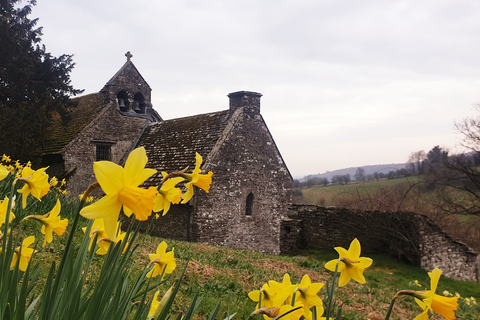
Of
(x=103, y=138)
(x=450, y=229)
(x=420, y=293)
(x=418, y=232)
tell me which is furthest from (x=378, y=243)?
(x=420, y=293)

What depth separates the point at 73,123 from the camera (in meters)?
18.2

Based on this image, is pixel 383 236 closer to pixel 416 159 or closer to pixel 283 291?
pixel 283 291

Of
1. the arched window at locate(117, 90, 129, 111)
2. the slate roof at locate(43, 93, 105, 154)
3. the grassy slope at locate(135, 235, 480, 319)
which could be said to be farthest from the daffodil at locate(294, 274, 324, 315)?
the arched window at locate(117, 90, 129, 111)

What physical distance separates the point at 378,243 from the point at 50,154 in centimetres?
1427

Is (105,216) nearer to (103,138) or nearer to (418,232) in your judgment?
(418,232)

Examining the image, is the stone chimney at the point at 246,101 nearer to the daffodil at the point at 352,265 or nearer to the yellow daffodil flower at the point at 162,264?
the yellow daffodil flower at the point at 162,264

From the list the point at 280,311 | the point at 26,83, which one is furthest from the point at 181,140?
the point at 280,311

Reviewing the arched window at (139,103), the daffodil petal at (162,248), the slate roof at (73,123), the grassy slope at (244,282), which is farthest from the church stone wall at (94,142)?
the daffodil petal at (162,248)

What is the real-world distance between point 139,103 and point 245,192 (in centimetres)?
773

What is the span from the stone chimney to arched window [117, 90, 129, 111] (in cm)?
544

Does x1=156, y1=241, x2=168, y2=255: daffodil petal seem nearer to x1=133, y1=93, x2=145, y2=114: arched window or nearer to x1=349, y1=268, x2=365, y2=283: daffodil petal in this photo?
x1=349, y1=268, x2=365, y2=283: daffodil petal

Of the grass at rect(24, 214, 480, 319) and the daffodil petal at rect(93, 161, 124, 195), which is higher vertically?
the daffodil petal at rect(93, 161, 124, 195)

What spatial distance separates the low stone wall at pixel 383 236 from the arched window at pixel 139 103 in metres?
8.95

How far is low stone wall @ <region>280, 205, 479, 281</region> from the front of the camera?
49.6 ft
